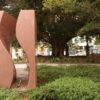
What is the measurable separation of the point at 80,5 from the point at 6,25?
11.8 ft

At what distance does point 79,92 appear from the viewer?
11742 millimetres

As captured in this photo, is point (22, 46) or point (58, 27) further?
point (58, 27)

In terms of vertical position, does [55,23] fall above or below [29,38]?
above

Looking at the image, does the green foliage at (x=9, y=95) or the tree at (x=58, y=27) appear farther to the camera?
the tree at (x=58, y=27)

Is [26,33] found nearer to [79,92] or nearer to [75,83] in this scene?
[75,83]

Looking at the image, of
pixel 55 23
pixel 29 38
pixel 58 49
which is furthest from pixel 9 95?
pixel 58 49

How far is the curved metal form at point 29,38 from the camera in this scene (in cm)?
1602

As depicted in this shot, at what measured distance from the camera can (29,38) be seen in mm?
16031

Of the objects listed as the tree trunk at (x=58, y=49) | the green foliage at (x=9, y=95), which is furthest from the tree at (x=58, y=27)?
the green foliage at (x=9, y=95)

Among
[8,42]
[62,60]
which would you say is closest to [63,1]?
[8,42]

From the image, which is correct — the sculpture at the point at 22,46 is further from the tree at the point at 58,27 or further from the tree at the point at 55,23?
the tree at the point at 58,27

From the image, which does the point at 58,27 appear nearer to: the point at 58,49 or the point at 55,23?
the point at 55,23

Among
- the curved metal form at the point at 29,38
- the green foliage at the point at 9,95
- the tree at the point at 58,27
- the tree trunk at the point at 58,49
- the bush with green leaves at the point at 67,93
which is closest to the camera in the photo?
the bush with green leaves at the point at 67,93

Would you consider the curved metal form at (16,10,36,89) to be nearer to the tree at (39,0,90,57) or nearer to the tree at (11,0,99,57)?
the tree at (11,0,99,57)
